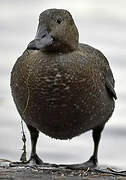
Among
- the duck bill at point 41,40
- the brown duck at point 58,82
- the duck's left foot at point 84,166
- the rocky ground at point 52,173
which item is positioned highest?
the duck bill at point 41,40

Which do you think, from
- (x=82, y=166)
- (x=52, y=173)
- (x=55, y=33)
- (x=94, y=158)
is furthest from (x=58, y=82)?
(x=94, y=158)

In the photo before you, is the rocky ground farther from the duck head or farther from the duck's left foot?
the duck head

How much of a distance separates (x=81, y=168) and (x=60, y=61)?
4.31ft

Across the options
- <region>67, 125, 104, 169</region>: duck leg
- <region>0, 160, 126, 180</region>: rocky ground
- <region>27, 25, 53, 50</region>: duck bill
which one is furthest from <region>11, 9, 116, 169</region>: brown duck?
<region>0, 160, 126, 180</region>: rocky ground

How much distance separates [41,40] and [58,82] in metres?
0.54

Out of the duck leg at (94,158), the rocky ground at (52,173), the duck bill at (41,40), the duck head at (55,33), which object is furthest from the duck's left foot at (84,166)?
the duck bill at (41,40)

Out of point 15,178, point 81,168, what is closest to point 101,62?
point 81,168

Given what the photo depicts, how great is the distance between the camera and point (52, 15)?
412 inches

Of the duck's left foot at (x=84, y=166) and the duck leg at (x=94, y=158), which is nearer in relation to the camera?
the duck's left foot at (x=84, y=166)

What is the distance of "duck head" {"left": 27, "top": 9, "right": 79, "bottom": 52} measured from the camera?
33.6 feet

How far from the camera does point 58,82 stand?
10.5m

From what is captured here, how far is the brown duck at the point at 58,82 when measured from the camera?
10461mm

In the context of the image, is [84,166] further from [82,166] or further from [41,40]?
[41,40]

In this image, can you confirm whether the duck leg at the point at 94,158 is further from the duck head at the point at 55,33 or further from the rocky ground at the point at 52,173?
the duck head at the point at 55,33
